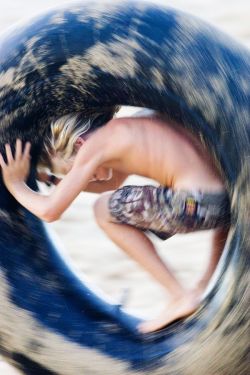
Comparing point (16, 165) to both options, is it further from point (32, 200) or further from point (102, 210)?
point (102, 210)

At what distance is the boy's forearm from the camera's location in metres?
2.90

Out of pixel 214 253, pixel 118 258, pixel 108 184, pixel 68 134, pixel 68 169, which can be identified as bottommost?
pixel 118 258

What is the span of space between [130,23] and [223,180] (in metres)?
0.47

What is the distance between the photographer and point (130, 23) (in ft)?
9.02

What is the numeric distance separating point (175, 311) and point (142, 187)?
0.35m

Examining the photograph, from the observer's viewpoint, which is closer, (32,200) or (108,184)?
(32,200)

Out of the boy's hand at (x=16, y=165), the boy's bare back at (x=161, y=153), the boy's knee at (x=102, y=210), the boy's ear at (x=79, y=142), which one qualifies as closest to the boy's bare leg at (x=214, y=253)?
the boy's bare back at (x=161, y=153)

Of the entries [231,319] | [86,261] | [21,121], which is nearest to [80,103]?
[21,121]

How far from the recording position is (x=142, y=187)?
2.89m

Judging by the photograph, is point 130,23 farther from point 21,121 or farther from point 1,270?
point 1,270

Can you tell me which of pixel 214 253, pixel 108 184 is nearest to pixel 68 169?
pixel 108 184

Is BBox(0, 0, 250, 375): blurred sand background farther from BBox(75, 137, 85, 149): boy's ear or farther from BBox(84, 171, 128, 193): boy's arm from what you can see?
BBox(75, 137, 85, 149): boy's ear

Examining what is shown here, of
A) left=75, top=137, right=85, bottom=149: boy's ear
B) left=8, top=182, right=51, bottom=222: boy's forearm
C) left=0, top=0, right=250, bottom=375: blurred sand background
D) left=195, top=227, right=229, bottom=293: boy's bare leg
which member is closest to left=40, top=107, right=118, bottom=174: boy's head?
left=75, top=137, right=85, bottom=149: boy's ear

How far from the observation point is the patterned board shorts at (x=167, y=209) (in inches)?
109
